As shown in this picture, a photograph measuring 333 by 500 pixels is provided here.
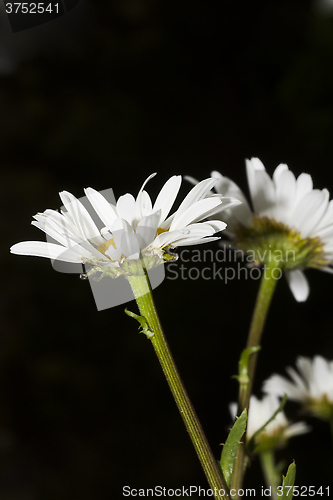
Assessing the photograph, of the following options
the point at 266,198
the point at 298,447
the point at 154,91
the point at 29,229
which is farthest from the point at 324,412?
the point at 154,91

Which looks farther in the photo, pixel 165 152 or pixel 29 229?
pixel 165 152

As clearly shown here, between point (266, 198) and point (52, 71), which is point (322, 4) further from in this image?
point (266, 198)

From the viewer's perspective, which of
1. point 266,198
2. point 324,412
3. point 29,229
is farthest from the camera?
point 29,229

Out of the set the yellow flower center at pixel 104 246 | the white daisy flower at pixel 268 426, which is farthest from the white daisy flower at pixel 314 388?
the yellow flower center at pixel 104 246
